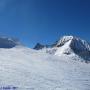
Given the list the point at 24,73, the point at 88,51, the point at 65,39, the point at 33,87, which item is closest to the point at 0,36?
the point at 65,39

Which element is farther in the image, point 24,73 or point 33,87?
point 24,73

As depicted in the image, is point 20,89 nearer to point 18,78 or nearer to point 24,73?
point 18,78

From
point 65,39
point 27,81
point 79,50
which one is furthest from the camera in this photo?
point 65,39

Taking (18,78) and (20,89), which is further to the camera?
(18,78)

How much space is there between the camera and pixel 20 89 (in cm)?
1160

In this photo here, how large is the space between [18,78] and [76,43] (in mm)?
34249

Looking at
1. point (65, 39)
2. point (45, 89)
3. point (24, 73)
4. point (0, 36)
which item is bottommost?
point (45, 89)

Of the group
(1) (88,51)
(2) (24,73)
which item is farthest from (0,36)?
(2) (24,73)

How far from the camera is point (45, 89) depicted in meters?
12.3

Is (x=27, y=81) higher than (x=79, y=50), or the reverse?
(x=79, y=50)

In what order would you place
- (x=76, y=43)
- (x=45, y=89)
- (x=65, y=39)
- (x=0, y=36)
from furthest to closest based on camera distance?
(x=0, y=36) → (x=65, y=39) → (x=76, y=43) → (x=45, y=89)

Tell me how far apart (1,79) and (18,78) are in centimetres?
136

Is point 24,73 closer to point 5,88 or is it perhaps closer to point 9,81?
point 9,81

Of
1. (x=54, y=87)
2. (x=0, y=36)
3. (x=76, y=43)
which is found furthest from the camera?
(x=0, y=36)
